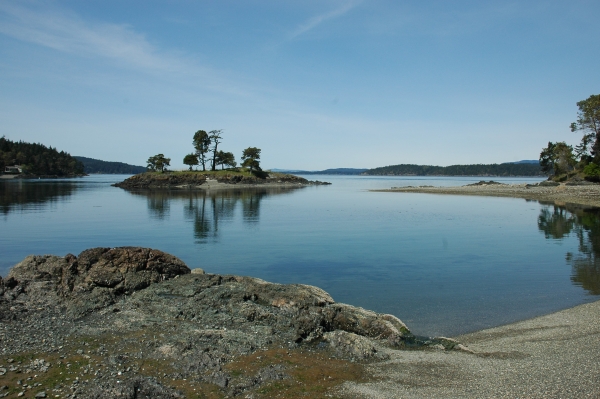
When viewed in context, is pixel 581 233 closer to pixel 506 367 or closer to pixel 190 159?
pixel 506 367

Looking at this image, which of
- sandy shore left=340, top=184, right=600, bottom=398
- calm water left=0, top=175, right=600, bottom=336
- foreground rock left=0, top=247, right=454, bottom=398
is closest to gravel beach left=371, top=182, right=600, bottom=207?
calm water left=0, top=175, right=600, bottom=336

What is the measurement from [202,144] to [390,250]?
3823 inches

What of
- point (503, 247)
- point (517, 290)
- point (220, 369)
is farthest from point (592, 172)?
point (220, 369)

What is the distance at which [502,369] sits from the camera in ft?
29.2

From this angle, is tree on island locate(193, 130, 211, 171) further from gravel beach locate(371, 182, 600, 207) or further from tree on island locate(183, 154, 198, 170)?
gravel beach locate(371, 182, 600, 207)

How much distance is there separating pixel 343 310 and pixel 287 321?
1620mm

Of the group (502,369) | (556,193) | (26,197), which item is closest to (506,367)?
(502,369)

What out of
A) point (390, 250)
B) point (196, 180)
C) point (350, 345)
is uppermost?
point (196, 180)

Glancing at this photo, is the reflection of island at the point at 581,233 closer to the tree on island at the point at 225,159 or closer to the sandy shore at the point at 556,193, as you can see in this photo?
the sandy shore at the point at 556,193

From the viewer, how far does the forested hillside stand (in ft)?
543

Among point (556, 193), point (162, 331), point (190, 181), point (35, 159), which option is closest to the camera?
point (162, 331)

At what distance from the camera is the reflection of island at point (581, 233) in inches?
712

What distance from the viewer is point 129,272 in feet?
45.1

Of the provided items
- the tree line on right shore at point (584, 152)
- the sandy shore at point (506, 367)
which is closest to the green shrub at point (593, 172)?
the tree line on right shore at point (584, 152)
